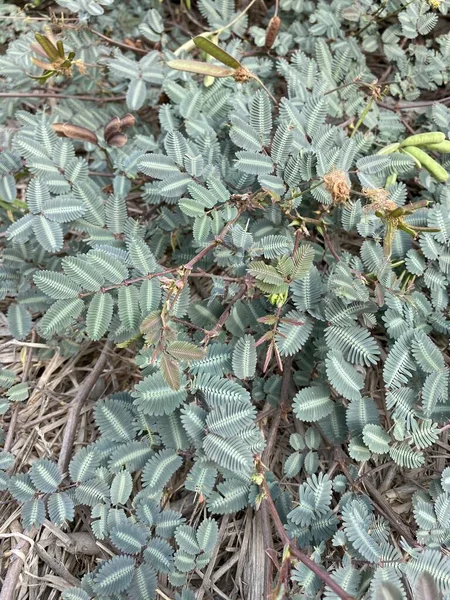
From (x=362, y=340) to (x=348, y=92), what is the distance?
100 cm

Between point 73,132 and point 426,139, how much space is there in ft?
3.76

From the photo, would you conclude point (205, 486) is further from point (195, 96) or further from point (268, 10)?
point (268, 10)

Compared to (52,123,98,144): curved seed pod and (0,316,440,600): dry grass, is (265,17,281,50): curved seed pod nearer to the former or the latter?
(52,123,98,144): curved seed pod

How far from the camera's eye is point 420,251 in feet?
5.08

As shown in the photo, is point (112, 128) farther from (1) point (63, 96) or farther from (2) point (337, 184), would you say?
(2) point (337, 184)

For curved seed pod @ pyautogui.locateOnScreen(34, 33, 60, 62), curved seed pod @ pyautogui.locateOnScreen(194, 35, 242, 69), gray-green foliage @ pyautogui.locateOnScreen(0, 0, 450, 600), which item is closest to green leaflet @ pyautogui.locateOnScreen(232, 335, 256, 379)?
gray-green foliage @ pyautogui.locateOnScreen(0, 0, 450, 600)

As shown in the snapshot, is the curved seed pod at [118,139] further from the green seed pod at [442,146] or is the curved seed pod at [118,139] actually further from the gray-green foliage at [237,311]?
the green seed pod at [442,146]

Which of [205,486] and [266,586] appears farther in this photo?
[205,486]

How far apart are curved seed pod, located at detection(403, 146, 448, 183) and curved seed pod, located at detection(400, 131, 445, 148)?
19mm

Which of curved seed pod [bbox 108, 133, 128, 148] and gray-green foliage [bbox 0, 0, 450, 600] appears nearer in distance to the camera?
gray-green foliage [bbox 0, 0, 450, 600]

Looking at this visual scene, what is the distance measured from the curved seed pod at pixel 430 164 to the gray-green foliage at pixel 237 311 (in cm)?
4

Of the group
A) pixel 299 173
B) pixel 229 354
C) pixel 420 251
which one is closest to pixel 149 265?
pixel 229 354

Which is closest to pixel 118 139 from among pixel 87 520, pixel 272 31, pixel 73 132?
pixel 73 132

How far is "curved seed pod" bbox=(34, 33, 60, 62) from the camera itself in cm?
155
